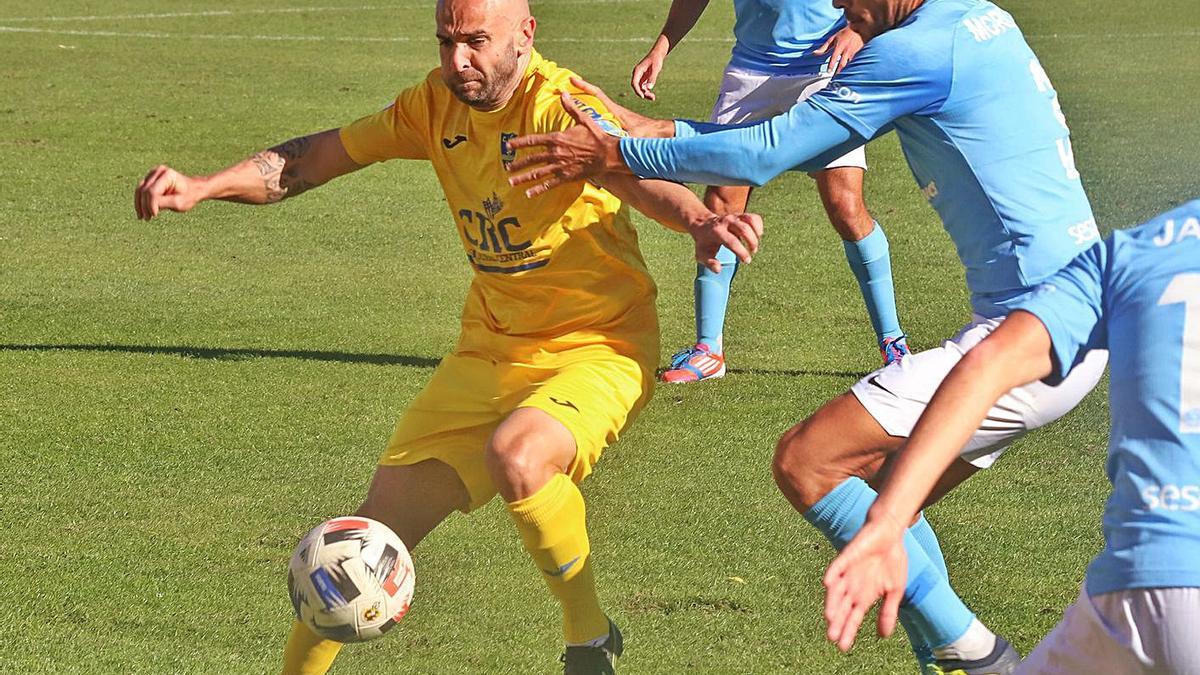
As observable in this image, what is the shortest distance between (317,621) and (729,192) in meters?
4.23

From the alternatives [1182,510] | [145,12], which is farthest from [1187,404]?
[145,12]

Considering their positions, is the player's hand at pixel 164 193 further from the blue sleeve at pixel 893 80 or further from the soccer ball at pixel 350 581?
the blue sleeve at pixel 893 80

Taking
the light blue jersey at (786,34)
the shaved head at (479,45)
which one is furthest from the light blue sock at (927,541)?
the light blue jersey at (786,34)

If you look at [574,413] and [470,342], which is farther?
[470,342]

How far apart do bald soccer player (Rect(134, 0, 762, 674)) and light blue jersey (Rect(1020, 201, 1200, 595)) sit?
165cm

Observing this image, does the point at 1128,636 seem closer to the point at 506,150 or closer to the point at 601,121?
the point at 601,121

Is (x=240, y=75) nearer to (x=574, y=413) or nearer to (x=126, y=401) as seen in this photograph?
(x=126, y=401)

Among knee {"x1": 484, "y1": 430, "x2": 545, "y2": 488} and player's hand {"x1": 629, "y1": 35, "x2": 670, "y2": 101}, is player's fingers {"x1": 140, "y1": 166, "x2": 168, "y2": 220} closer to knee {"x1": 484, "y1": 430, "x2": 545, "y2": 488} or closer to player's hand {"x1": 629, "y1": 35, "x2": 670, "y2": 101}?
knee {"x1": 484, "y1": 430, "x2": 545, "y2": 488}

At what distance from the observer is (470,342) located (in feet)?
17.2

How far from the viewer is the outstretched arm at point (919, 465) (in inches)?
110

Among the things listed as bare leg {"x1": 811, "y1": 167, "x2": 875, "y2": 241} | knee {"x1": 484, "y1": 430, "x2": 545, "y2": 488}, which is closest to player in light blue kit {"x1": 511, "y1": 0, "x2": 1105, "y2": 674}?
knee {"x1": 484, "y1": 430, "x2": 545, "y2": 488}

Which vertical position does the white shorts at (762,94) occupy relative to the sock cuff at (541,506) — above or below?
below

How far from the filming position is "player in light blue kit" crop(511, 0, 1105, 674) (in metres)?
4.39

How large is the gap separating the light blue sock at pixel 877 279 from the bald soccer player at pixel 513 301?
298cm
